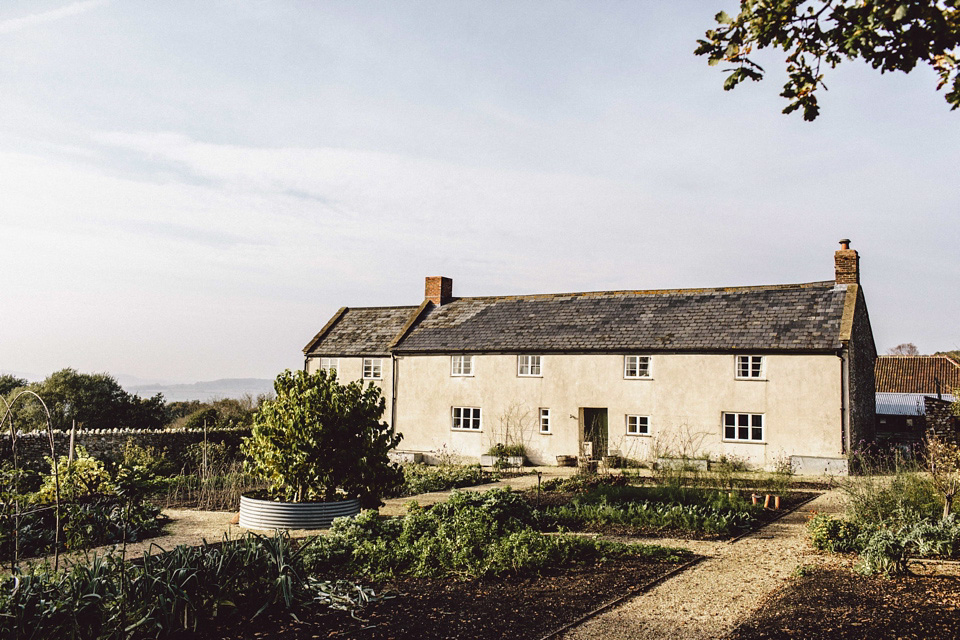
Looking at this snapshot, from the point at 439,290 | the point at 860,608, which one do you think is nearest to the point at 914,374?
the point at 439,290

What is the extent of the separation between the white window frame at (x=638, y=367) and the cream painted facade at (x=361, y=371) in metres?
10.5

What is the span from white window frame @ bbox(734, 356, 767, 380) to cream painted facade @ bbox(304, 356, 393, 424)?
14511 millimetres

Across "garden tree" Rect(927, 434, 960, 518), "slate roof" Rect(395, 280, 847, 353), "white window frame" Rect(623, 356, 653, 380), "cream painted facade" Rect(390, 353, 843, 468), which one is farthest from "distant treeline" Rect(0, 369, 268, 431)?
"garden tree" Rect(927, 434, 960, 518)

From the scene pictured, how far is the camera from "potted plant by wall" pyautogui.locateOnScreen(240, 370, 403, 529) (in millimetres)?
12688

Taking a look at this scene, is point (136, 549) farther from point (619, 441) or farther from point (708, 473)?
point (619, 441)

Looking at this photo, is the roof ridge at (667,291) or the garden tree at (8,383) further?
the garden tree at (8,383)

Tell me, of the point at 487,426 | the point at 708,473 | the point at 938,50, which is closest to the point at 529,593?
the point at 938,50

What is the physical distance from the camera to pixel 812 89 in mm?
5328

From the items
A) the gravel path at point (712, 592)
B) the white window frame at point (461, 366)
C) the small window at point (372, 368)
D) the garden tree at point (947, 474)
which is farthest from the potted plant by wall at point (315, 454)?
the small window at point (372, 368)

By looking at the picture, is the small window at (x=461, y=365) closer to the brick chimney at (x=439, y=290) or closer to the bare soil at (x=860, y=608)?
the brick chimney at (x=439, y=290)

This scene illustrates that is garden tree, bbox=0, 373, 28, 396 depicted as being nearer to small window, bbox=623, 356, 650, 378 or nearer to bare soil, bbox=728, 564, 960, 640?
small window, bbox=623, 356, 650, 378

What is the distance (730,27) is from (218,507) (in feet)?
48.4

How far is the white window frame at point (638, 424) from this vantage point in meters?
26.8

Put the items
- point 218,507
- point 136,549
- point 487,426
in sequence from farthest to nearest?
point 487,426, point 218,507, point 136,549
